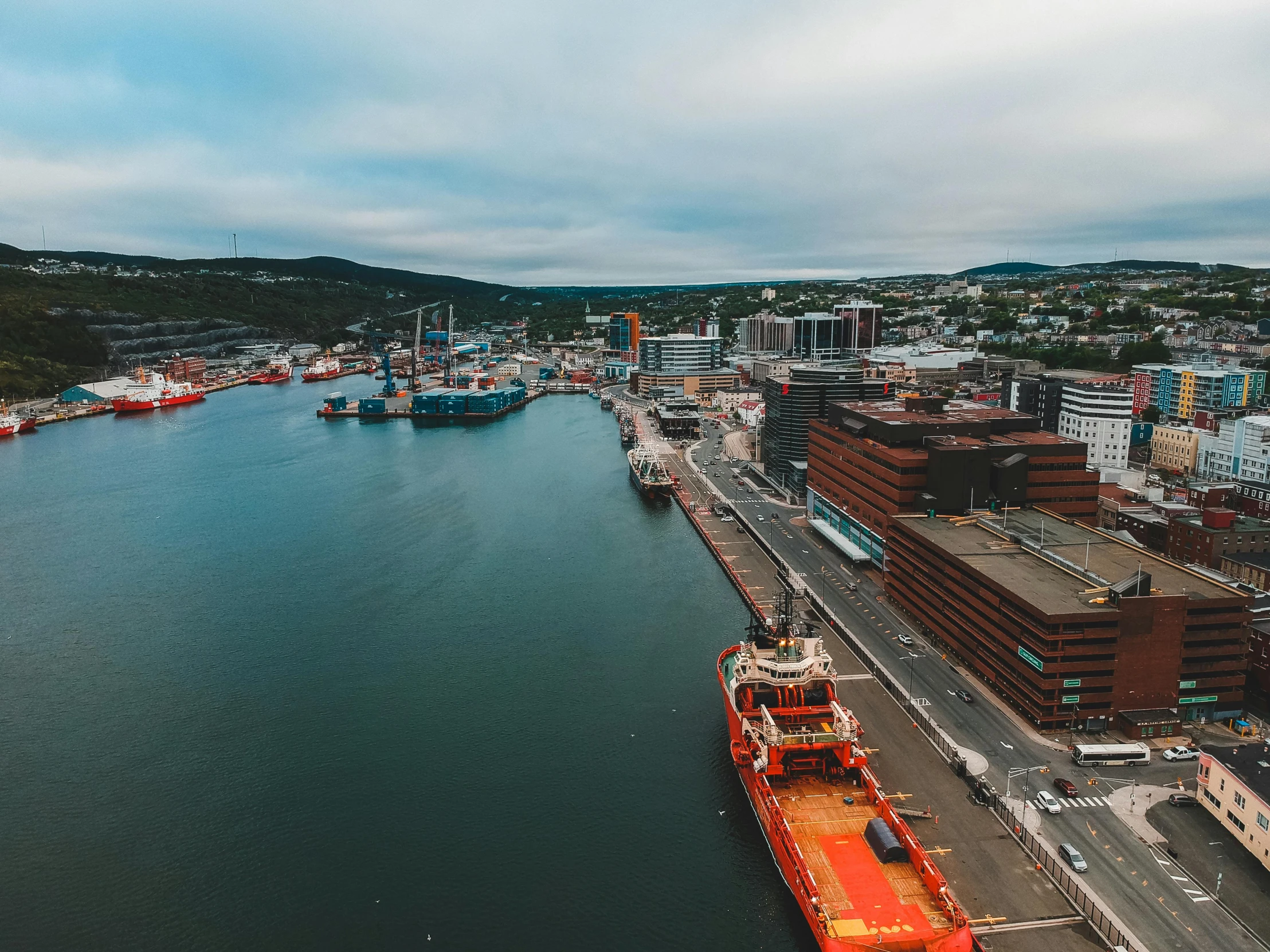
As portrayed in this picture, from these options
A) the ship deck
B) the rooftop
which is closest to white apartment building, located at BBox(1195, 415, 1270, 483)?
the rooftop

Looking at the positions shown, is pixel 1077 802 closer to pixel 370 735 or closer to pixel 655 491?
pixel 370 735

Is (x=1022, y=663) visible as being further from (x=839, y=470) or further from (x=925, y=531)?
(x=839, y=470)

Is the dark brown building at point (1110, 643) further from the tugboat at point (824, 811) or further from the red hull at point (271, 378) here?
the red hull at point (271, 378)

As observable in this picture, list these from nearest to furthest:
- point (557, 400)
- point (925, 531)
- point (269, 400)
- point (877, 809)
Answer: point (877, 809)
point (925, 531)
point (269, 400)
point (557, 400)

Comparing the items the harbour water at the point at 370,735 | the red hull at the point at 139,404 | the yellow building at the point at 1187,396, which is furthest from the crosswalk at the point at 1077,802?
the red hull at the point at 139,404

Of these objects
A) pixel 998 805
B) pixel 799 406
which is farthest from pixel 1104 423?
pixel 998 805

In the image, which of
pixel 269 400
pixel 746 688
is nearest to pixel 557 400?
pixel 269 400

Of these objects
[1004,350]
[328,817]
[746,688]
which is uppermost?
[1004,350]
